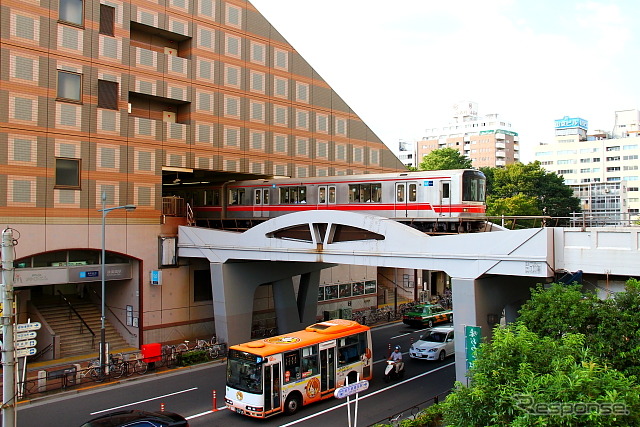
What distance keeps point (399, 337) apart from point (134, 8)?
85.7ft

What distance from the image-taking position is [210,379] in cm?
2566

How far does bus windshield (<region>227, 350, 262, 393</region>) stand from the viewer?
18.7 meters

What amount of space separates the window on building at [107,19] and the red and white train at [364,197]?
1193 cm

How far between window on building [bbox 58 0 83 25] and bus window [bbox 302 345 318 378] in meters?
22.1

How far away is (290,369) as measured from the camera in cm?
1964

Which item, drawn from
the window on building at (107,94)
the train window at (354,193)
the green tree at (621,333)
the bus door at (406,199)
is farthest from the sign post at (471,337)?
the window on building at (107,94)

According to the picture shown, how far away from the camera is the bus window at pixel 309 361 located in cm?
2016

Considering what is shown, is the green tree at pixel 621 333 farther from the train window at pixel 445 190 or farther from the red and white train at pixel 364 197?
the train window at pixel 445 190

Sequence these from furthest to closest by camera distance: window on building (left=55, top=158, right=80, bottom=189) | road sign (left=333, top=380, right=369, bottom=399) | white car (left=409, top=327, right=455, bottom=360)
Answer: window on building (left=55, top=158, right=80, bottom=189) → white car (left=409, top=327, right=455, bottom=360) → road sign (left=333, top=380, right=369, bottom=399)

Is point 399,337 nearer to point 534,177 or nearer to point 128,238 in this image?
point 128,238

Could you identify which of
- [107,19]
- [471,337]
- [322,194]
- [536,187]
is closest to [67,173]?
[107,19]

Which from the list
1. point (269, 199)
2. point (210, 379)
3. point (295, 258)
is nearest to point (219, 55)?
point (269, 199)

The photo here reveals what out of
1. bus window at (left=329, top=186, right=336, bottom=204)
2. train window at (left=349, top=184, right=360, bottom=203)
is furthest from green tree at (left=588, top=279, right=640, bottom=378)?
bus window at (left=329, top=186, right=336, bottom=204)

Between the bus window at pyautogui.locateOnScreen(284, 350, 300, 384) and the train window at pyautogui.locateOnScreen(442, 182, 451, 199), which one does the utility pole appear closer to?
the bus window at pyautogui.locateOnScreen(284, 350, 300, 384)
